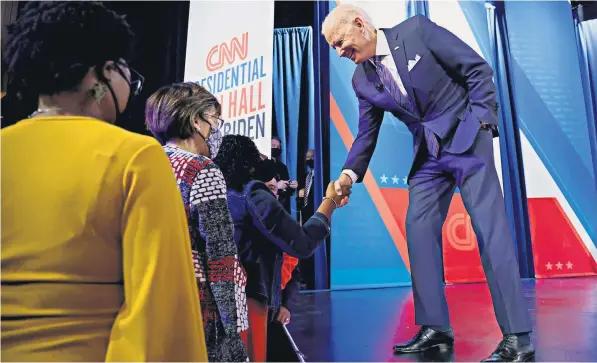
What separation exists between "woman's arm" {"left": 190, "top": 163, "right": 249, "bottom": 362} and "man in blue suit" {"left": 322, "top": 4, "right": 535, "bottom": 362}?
83 centimetres

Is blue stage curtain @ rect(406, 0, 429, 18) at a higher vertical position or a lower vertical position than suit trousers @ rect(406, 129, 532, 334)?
higher

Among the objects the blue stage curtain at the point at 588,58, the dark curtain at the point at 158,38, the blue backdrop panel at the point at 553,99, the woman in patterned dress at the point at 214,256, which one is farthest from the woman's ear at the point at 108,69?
the blue stage curtain at the point at 588,58

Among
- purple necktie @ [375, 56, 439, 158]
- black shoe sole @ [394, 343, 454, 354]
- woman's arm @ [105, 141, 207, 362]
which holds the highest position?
purple necktie @ [375, 56, 439, 158]

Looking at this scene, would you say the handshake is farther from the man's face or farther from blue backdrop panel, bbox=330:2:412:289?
blue backdrop panel, bbox=330:2:412:289

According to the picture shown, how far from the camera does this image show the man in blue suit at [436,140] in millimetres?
1550

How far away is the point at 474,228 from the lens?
1.61 metres

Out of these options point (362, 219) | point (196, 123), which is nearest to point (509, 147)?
point (362, 219)

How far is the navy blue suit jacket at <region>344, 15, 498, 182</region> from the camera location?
63.9 inches

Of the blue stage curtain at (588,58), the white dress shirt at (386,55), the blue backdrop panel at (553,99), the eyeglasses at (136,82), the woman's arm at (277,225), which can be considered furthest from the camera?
A: the blue stage curtain at (588,58)

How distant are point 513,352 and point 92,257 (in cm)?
128

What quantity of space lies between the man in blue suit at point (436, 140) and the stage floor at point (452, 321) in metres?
0.13

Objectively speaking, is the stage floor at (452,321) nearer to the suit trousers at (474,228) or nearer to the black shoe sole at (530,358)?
the black shoe sole at (530,358)

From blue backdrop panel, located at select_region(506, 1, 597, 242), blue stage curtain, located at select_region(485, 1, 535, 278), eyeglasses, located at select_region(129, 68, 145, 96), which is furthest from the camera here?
blue backdrop panel, located at select_region(506, 1, 597, 242)

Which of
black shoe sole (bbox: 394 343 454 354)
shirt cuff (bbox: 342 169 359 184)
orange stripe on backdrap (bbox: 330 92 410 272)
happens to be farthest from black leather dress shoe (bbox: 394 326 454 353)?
orange stripe on backdrap (bbox: 330 92 410 272)
